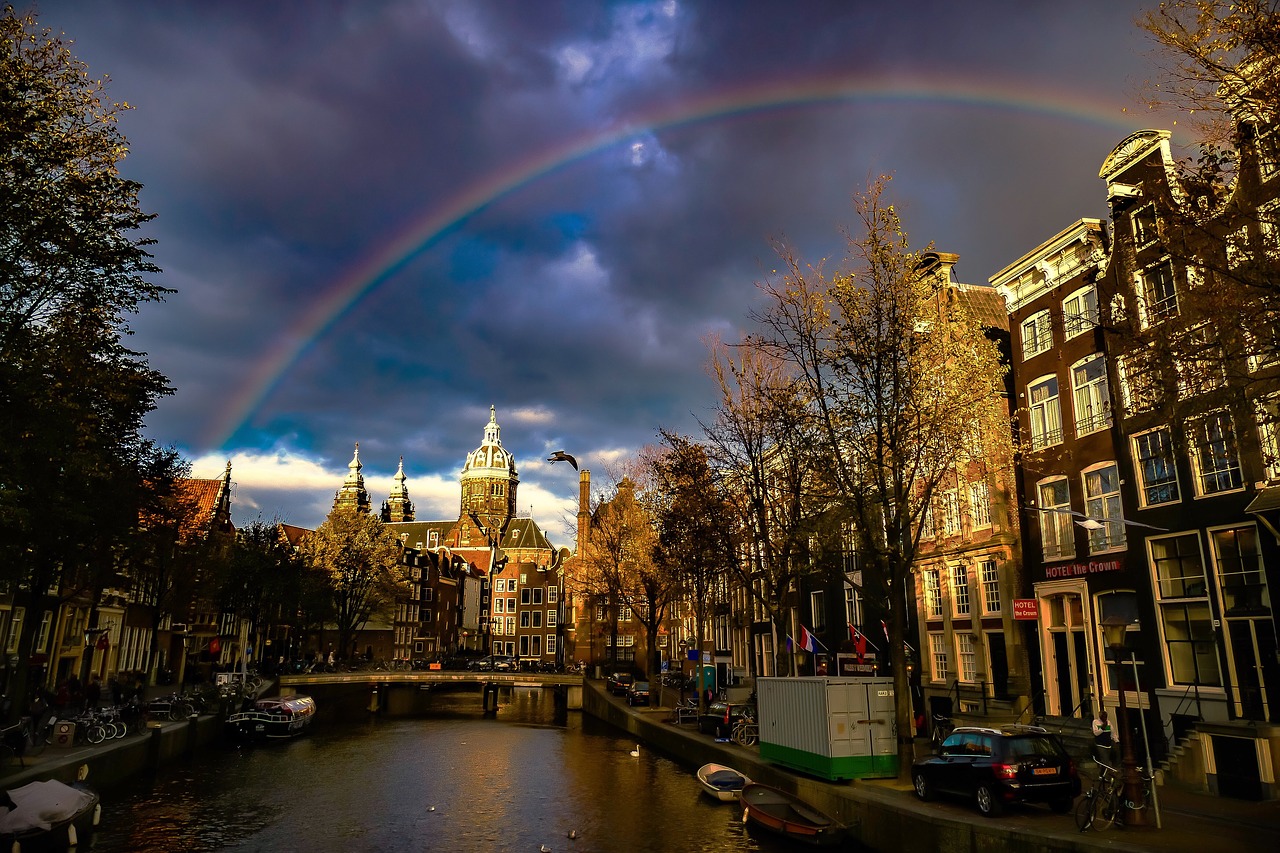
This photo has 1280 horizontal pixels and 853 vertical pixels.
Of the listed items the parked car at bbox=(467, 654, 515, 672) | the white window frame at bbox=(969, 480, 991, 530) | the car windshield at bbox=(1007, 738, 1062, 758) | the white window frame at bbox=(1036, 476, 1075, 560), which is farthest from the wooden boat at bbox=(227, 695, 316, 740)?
the car windshield at bbox=(1007, 738, 1062, 758)

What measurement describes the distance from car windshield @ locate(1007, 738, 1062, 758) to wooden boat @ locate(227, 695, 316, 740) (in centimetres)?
4717

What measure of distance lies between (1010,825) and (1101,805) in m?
2.37

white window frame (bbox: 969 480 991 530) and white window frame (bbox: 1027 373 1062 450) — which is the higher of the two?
white window frame (bbox: 1027 373 1062 450)

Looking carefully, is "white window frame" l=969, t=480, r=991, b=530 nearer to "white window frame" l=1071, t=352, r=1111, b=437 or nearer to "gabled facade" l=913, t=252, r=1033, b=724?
"gabled facade" l=913, t=252, r=1033, b=724

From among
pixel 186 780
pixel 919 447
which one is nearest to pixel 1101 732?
pixel 919 447

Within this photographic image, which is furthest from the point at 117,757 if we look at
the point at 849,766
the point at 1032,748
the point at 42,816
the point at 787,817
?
the point at 1032,748

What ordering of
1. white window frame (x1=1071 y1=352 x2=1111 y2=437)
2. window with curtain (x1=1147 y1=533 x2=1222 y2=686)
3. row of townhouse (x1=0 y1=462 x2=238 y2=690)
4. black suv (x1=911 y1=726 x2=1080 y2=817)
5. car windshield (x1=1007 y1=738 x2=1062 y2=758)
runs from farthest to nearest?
row of townhouse (x1=0 y1=462 x2=238 y2=690) < white window frame (x1=1071 y1=352 x2=1111 y2=437) < window with curtain (x1=1147 y1=533 x2=1222 y2=686) < car windshield (x1=1007 y1=738 x2=1062 y2=758) < black suv (x1=911 y1=726 x2=1080 y2=817)

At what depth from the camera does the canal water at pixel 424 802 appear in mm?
25578

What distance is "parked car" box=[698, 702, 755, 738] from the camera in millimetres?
40656

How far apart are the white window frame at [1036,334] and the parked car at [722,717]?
21.4 metres

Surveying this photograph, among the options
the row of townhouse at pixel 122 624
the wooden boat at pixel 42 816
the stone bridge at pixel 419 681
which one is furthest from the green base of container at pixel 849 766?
the stone bridge at pixel 419 681

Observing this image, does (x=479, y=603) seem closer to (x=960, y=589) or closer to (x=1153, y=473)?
(x=960, y=589)

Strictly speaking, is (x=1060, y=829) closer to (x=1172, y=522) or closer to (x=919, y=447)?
(x=919, y=447)

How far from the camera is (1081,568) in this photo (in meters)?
30.6
